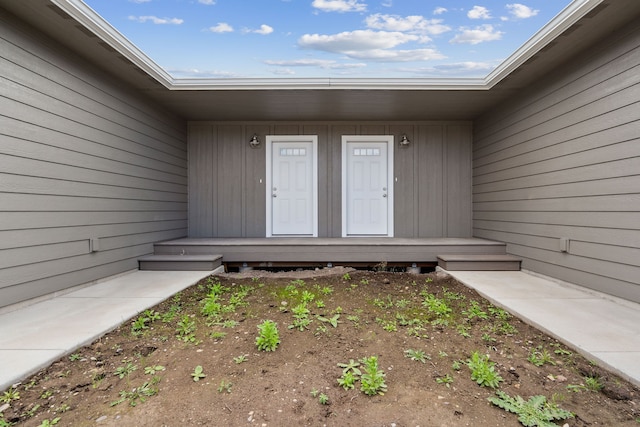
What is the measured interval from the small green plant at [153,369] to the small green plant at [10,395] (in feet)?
1.68

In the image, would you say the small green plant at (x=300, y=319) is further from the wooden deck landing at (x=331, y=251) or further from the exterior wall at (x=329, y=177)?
the exterior wall at (x=329, y=177)

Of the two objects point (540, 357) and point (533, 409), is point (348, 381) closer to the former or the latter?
point (533, 409)

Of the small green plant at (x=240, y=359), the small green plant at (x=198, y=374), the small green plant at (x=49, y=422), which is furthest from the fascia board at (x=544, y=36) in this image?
the small green plant at (x=49, y=422)

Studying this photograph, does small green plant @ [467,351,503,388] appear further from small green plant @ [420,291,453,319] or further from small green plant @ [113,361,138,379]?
small green plant @ [113,361,138,379]

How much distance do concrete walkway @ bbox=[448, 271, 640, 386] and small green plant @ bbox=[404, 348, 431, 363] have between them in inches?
36.4

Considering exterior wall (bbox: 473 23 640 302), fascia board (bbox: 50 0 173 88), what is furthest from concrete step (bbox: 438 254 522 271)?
fascia board (bbox: 50 0 173 88)

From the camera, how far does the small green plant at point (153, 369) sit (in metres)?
1.62

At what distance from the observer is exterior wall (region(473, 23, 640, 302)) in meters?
2.62

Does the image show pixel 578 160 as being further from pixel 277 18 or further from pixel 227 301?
pixel 277 18

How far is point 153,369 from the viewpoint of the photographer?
5.39 ft

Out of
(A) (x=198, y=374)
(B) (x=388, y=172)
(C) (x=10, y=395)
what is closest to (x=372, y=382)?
(A) (x=198, y=374)

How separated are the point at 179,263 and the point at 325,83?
3018 millimetres

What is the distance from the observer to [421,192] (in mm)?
5430

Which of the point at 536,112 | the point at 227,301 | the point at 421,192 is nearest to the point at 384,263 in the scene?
the point at 421,192
